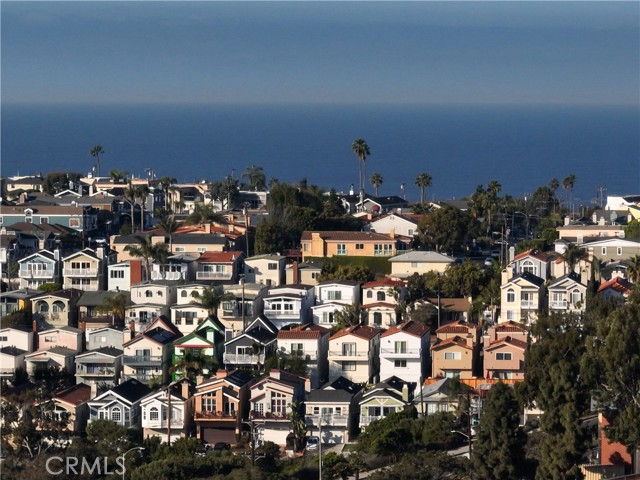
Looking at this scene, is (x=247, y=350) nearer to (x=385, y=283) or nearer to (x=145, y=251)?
(x=385, y=283)

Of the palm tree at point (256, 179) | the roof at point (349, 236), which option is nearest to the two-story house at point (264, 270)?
the roof at point (349, 236)

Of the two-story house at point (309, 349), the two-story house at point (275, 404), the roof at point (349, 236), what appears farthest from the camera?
the roof at point (349, 236)

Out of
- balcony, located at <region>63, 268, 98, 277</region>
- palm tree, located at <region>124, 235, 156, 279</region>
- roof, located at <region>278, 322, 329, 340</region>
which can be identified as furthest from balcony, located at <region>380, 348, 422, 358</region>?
balcony, located at <region>63, 268, 98, 277</region>

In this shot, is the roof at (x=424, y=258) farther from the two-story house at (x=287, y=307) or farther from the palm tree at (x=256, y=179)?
the palm tree at (x=256, y=179)

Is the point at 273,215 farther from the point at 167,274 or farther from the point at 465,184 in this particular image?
the point at 465,184

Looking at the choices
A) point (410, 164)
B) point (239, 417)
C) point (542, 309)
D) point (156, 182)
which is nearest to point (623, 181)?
point (410, 164)

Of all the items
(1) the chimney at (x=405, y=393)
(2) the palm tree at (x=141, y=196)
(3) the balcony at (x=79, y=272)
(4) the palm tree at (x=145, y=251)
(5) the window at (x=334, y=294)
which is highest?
(2) the palm tree at (x=141, y=196)
